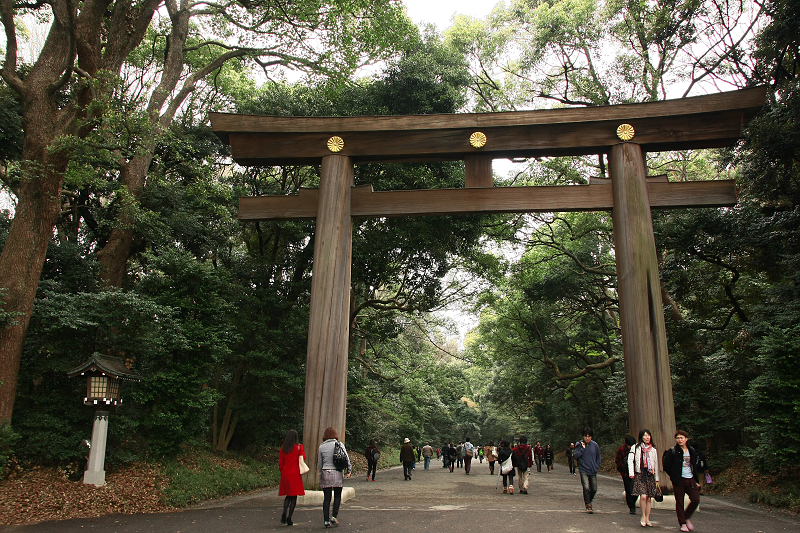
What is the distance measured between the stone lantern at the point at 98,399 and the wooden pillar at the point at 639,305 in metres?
8.68

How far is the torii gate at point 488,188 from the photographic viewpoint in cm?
829

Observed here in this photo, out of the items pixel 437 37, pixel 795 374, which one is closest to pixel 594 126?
pixel 795 374

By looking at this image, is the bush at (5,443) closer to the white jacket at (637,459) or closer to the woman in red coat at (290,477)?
the woman in red coat at (290,477)

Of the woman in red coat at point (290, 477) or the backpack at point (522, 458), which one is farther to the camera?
the backpack at point (522, 458)

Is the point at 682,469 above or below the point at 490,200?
below

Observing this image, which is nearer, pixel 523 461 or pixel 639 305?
pixel 639 305

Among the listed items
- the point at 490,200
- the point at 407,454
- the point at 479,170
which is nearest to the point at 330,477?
the point at 490,200

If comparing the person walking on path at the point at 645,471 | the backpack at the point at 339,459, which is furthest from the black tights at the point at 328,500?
the person walking on path at the point at 645,471

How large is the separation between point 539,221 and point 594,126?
9673 millimetres

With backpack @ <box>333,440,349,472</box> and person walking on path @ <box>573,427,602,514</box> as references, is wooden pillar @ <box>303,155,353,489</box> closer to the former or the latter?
backpack @ <box>333,440,349,472</box>

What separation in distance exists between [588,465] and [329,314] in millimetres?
4753

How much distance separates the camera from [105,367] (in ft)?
28.8

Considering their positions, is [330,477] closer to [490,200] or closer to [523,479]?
[490,200]

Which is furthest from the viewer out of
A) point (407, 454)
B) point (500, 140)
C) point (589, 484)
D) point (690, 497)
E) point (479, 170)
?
point (407, 454)
